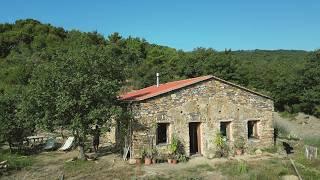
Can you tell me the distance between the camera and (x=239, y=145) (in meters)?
19.3

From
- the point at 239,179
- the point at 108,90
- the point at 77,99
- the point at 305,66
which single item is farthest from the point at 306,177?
the point at 305,66

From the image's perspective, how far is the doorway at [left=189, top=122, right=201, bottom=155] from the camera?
62.6ft

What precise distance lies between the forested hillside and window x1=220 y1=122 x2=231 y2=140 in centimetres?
1465

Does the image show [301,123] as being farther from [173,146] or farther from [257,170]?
[257,170]

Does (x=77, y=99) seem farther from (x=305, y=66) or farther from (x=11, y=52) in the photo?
(x=11, y=52)

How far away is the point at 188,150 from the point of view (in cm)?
1847

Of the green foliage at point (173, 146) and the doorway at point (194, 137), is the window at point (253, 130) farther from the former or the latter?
the green foliage at point (173, 146)

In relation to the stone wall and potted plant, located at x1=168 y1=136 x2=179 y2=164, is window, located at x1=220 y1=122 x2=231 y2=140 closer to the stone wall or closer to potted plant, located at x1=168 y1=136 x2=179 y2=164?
the stone wall

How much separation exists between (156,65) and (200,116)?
35.5m

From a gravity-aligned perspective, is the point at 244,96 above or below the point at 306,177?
above

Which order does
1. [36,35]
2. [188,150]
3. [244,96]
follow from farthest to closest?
[36,35], [244,96], [188,150]

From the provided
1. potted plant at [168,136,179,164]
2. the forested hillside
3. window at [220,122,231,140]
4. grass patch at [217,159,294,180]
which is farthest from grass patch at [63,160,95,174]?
the forested hillside

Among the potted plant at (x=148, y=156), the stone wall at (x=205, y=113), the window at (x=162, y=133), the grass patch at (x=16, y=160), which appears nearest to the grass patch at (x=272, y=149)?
the stone wall at (x=205, y=113)

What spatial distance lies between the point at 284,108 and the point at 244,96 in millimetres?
25975
